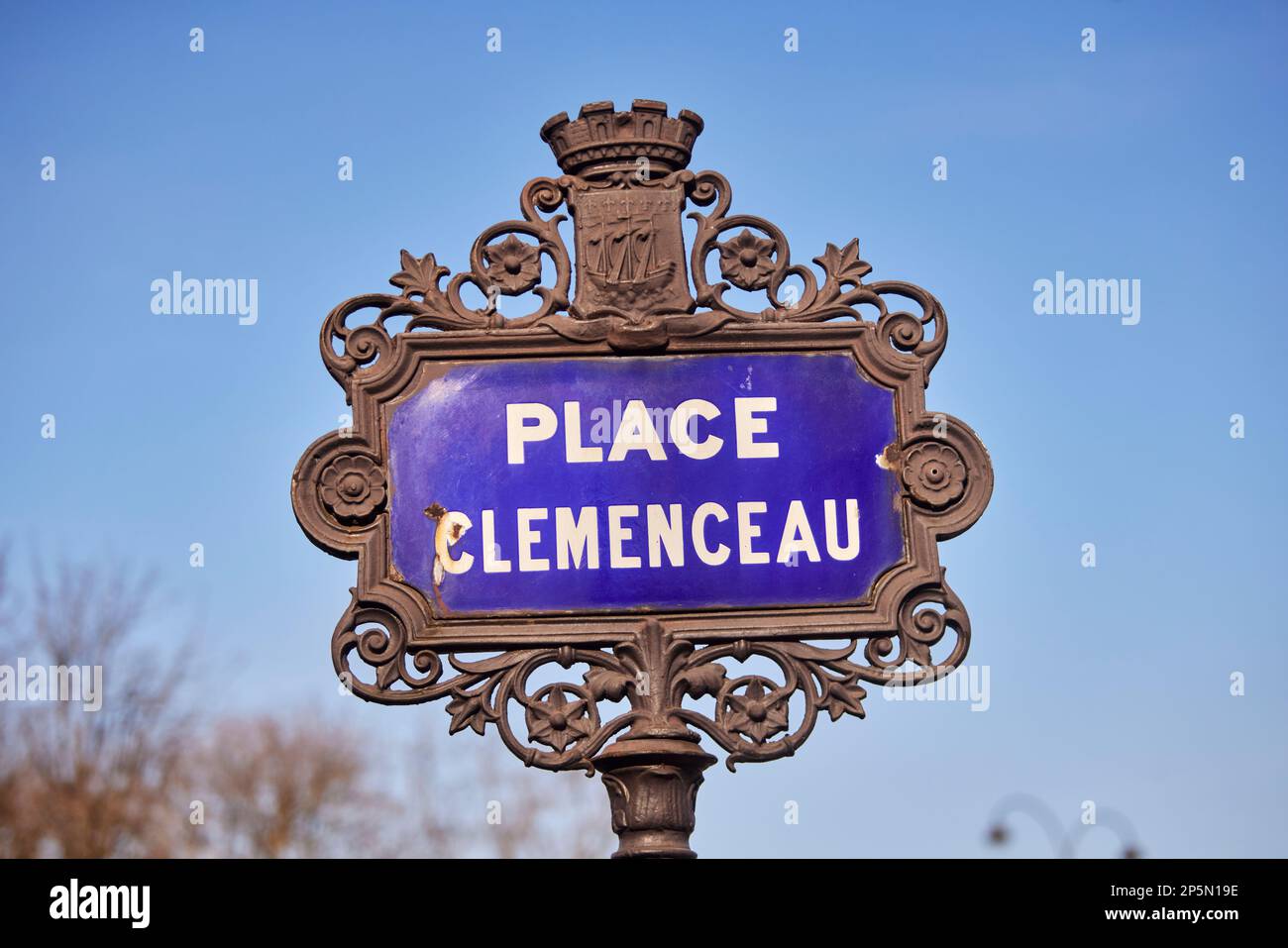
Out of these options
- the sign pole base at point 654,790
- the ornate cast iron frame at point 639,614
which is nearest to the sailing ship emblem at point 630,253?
the ornate cast iron frame at point 639,614

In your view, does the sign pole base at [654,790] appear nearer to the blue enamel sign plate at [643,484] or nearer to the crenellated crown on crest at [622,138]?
the blue enamel sign plate at [643,484]

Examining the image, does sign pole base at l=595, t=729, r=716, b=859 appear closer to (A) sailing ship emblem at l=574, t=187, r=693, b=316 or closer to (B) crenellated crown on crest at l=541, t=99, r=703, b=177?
(A) sailing ship emblem at l=574, t=187, r=693, b=316

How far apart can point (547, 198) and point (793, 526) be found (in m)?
1.55

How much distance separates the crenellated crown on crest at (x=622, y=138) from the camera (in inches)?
309

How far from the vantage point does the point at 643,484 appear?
7438 millimetres

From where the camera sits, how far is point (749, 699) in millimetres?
7324

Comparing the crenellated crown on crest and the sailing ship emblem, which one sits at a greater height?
the crenellated crown on crest

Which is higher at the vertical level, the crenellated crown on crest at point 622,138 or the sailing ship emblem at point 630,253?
the crenellated crown on crest at point 622,138

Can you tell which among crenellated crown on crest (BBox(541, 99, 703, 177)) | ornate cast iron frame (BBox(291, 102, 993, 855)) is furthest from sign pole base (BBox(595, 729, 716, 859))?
crenellated crown on crest (BBox(541, 99, 703, 177))

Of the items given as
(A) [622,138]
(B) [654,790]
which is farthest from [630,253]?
(B) [654,790]

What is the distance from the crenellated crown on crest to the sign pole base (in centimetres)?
213

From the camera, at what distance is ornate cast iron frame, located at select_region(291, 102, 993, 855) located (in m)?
7.28
